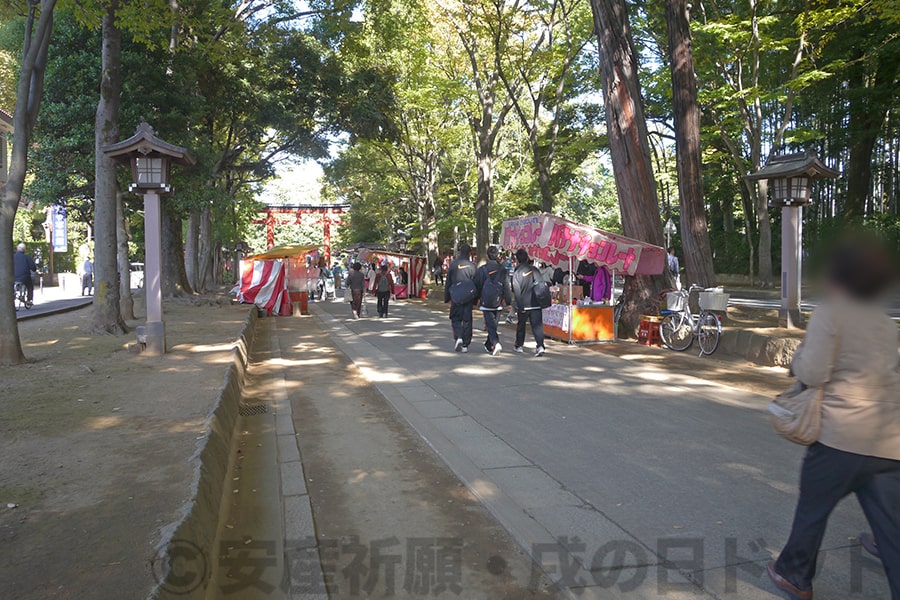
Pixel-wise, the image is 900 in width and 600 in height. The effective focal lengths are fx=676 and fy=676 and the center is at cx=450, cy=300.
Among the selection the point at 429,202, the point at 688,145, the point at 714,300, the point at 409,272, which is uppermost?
the point at 429,202

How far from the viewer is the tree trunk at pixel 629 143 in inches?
Answer: 550

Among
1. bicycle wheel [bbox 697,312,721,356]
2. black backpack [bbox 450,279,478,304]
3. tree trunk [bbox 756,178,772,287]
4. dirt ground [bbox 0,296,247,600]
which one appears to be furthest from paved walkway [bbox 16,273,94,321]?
tree trunk [bbox 756,178,772,287]

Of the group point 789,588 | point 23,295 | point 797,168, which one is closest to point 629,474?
point 789,588

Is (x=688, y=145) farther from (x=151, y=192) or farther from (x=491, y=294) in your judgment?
(x=151, y=192)

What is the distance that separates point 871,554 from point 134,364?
9620 millimetres

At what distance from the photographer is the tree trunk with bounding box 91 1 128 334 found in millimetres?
12477

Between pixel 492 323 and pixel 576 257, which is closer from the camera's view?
pixel 492 323

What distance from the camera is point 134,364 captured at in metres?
10.2

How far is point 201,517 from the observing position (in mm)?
4113

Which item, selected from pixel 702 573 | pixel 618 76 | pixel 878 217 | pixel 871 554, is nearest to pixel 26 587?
pixel 702 573

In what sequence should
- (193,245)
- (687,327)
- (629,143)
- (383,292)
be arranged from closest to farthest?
(687,327)
(629,143)
(383,292)
(193,245)

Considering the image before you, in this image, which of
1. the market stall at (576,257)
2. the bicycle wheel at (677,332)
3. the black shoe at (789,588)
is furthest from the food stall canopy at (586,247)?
the black shoe at (789,588)

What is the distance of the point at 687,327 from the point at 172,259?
57.0 feet

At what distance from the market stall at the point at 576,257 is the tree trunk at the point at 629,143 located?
0.77 metres
